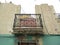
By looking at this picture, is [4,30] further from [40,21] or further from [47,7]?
[47,7]

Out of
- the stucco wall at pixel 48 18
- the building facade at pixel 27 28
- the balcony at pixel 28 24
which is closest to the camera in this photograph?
the balcony at pixel 28 24

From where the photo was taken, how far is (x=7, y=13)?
41.8 ft

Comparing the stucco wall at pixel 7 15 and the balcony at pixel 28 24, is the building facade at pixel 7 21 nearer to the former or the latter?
the stucco wall at pixel 7 15

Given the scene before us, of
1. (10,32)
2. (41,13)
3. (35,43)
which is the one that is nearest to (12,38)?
(10,32)

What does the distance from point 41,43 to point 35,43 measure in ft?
0.96

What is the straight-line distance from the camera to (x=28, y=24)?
1161 cm

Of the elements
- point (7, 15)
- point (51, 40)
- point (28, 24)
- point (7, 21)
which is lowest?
point (51, 40)

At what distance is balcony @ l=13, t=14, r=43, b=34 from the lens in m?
11.2

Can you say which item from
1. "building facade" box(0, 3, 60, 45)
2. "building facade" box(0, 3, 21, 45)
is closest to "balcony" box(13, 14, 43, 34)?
"building facade" box(0, 3, 60, 45)

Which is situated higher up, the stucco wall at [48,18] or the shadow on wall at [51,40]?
the stucco wall at [48,18]

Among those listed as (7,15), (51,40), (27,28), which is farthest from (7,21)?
(51,40)

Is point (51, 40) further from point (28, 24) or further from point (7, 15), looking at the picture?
point (7, 15)

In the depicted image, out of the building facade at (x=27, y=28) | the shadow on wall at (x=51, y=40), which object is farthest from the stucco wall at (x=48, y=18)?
the shadow on wall at (x=51, y=40)

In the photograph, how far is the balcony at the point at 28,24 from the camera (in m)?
11.2
